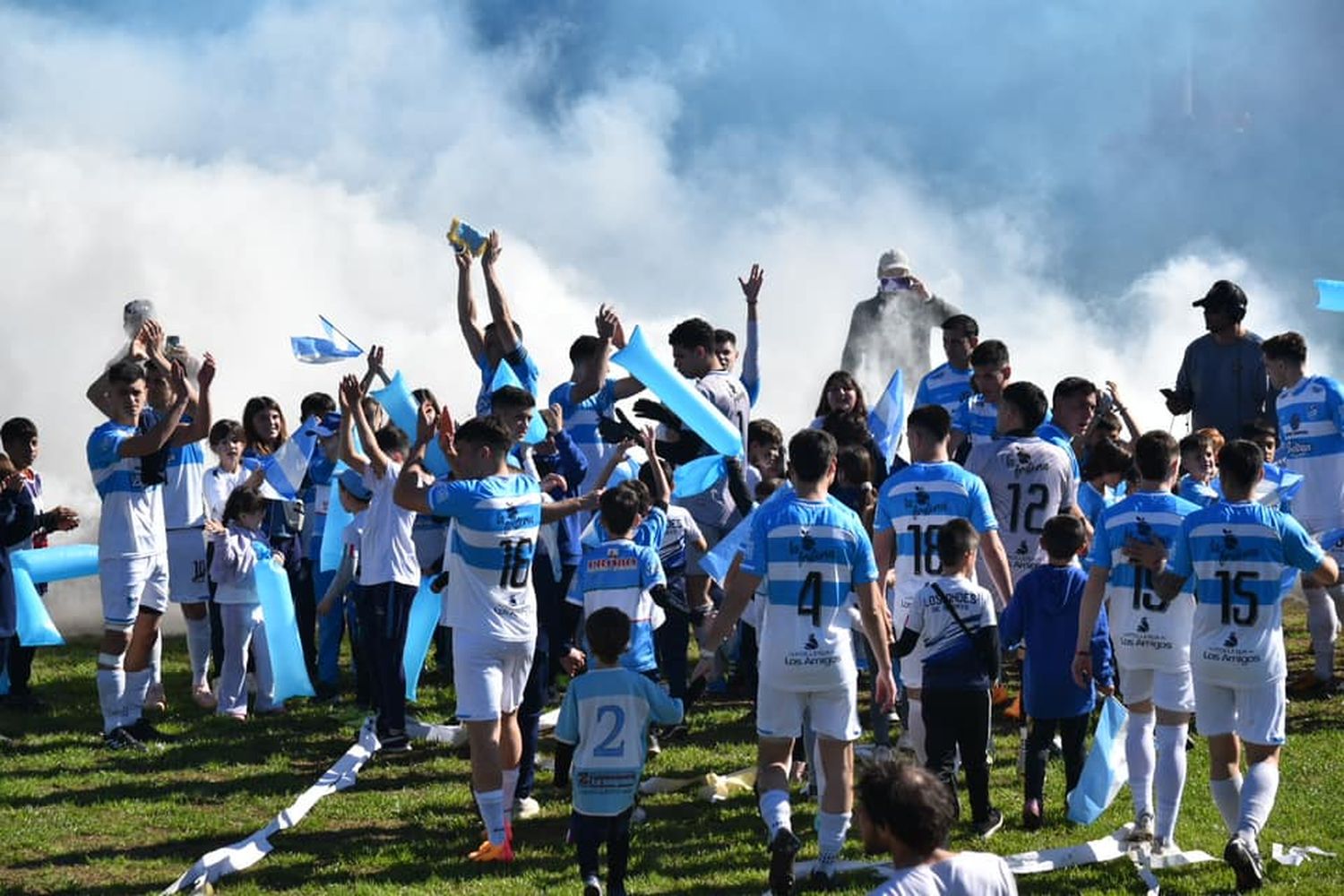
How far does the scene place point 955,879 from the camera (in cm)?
448

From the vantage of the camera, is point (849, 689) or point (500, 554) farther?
point (500, 554)

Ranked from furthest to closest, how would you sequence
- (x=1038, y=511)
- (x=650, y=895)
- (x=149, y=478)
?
(x=149, y=478), (x=1038, y=511), (x=650, y=895)

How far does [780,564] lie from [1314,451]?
5.60 metres

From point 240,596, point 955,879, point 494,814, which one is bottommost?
point 494,814

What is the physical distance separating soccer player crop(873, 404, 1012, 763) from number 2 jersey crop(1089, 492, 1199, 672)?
809 millimetres

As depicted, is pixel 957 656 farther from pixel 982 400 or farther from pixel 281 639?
pixel 281 639

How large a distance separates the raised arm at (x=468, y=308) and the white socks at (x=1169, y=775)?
4.94m

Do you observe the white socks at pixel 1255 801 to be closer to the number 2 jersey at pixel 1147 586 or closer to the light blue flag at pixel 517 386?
the number 2 jersey at pixel 1147 586

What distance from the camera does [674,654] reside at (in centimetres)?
1090

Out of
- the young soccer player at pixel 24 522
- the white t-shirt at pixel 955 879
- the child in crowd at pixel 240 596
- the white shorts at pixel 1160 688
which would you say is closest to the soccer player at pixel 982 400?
the white shorts at pixel 1160 688

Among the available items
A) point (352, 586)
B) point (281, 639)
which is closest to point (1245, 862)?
Result: point (352, 586)

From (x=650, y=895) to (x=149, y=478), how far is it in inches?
189

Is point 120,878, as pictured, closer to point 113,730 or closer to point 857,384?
point 113,730

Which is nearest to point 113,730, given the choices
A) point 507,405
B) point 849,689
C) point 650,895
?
point 507,405
